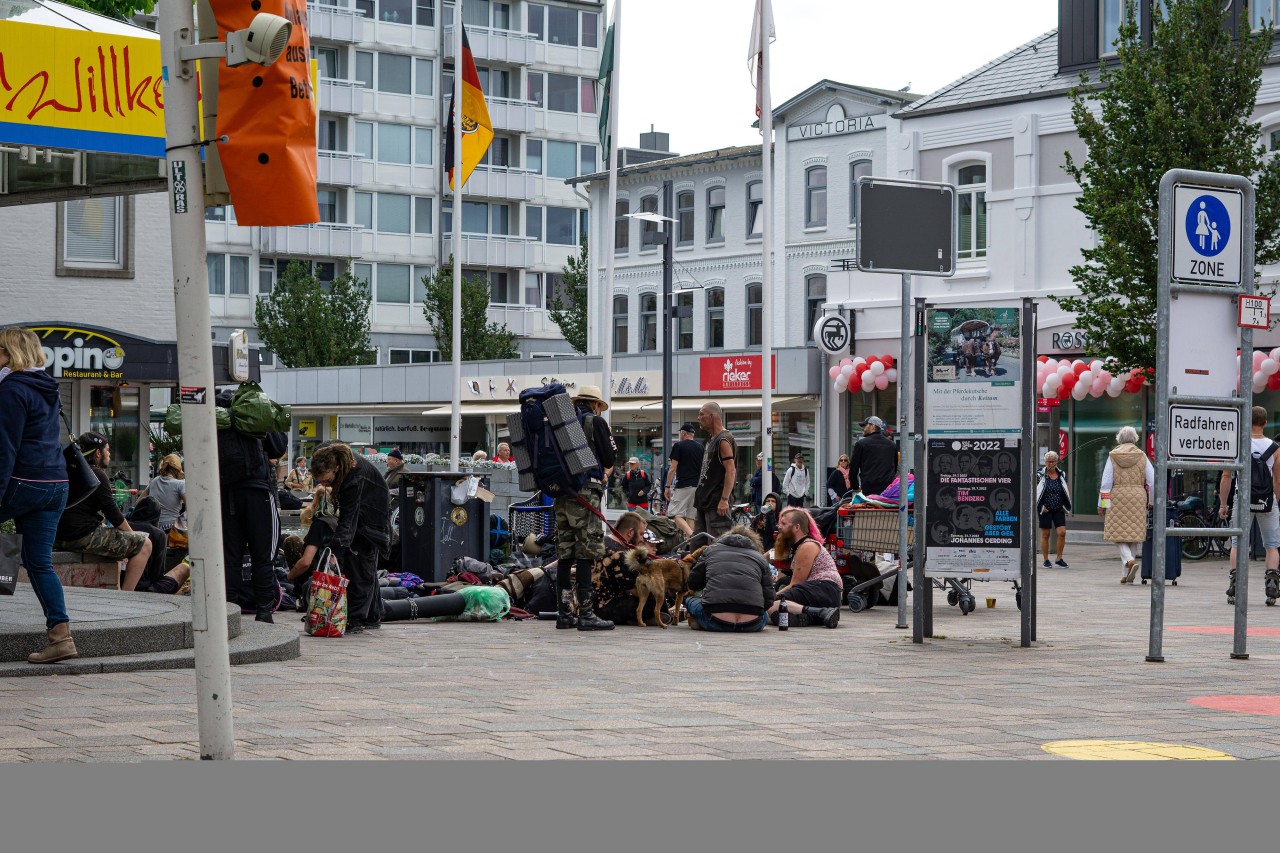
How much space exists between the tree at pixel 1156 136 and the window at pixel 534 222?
143 ft

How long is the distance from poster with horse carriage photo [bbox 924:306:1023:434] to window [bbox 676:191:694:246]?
41.0 m

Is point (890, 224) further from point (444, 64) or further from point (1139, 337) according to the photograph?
point (444, 64)

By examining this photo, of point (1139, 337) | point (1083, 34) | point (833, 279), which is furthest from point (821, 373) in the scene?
point (1139, 337)

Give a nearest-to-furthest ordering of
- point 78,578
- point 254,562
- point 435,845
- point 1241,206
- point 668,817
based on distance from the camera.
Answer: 1. point 435,845
2. point 668,817
3. point 1241,206
4. point 254,562
5. point 78,578

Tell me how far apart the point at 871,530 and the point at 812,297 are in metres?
33.8

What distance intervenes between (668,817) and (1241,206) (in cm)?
748

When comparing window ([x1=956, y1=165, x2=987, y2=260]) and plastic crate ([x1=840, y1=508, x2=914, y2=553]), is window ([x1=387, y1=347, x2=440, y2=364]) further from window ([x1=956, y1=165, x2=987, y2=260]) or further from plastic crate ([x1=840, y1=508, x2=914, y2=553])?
plastic crate ([x1=840, y1=508, x2=914, y2=553])

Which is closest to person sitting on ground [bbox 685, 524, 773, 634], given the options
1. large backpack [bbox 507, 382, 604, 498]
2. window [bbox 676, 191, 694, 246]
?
large backpack [bbox 507, 382, 604, 498]

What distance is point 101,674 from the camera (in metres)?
9.22

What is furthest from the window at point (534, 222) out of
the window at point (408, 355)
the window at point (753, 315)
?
the window at point (753, 315)

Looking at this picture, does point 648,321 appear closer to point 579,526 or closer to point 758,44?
point 758,44

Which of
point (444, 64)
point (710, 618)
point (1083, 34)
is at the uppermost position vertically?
point (444, 64)

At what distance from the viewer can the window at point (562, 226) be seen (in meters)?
70.2

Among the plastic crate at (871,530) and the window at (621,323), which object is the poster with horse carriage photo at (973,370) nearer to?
the plastic crate at (871,530)
